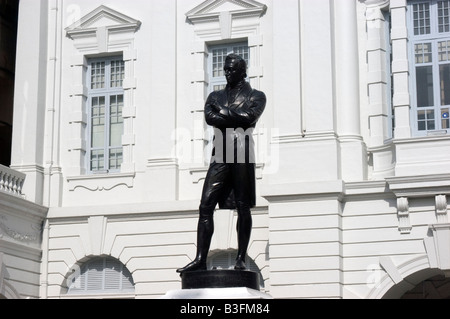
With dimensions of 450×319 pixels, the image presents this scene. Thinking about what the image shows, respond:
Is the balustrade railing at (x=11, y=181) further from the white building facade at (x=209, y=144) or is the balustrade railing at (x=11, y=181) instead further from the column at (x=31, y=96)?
the column at (x=31, y=96)

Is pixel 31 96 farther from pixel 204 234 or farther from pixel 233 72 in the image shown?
pixel 204 234

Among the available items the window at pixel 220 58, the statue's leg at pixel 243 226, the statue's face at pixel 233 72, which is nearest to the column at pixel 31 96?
the window at pixel 220 58

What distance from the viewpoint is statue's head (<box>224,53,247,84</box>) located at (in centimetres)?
1249

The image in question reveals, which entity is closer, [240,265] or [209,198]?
[240,265]

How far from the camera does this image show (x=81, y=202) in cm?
2147

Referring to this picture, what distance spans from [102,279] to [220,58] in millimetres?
5082

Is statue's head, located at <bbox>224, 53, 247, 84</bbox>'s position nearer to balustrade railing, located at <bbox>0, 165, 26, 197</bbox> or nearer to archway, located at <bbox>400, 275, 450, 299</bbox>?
balustrade railing, located at <bbox>0, 165, 26, 197</bbox>

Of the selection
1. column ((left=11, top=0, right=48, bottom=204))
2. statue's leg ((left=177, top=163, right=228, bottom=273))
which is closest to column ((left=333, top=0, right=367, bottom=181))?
column ((left=11, top=0, right=48, bottom=204))

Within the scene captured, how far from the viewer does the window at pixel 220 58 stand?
21219mm

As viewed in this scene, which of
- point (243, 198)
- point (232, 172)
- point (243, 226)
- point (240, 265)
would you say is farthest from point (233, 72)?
point (240, 265)

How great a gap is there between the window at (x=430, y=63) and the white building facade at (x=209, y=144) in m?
0.03

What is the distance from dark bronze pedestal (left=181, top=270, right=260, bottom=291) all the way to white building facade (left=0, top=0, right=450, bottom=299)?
289 inches

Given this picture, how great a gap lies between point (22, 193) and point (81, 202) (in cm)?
121

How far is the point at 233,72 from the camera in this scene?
12.5m
